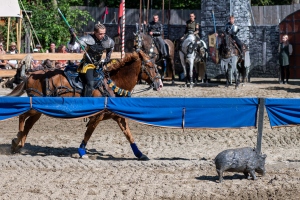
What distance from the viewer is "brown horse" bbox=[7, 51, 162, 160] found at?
40.7ft

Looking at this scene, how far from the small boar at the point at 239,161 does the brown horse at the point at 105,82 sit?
212 cm

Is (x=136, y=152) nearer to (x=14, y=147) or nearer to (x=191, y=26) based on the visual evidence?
(x=14, y=147)

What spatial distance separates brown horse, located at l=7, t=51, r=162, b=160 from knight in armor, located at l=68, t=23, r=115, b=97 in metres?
0.20

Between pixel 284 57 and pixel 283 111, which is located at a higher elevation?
pixel 284 57

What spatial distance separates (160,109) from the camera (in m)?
12.0

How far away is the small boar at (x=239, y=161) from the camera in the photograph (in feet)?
34.1

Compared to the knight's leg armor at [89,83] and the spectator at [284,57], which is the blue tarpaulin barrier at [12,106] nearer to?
the knight's leg armor at [89,83]

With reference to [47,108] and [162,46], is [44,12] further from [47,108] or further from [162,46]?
[47,108]

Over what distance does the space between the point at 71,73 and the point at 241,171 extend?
4.01 metres

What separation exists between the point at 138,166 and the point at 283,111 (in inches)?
102

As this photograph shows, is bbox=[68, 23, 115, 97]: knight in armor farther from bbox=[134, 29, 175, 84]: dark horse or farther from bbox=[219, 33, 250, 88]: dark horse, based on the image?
bbox=[219, 33, 250, 88]: dark horse

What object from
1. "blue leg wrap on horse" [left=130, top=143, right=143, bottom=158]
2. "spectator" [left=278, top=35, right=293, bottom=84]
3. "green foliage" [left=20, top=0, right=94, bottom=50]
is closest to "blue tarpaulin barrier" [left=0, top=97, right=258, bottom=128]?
"blue leg wrap on horse" [left=130, top=143, right=143, bottom=158]

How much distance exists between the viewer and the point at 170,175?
435 inches

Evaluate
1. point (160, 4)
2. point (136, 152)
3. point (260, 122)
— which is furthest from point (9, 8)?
point (160, 4)
